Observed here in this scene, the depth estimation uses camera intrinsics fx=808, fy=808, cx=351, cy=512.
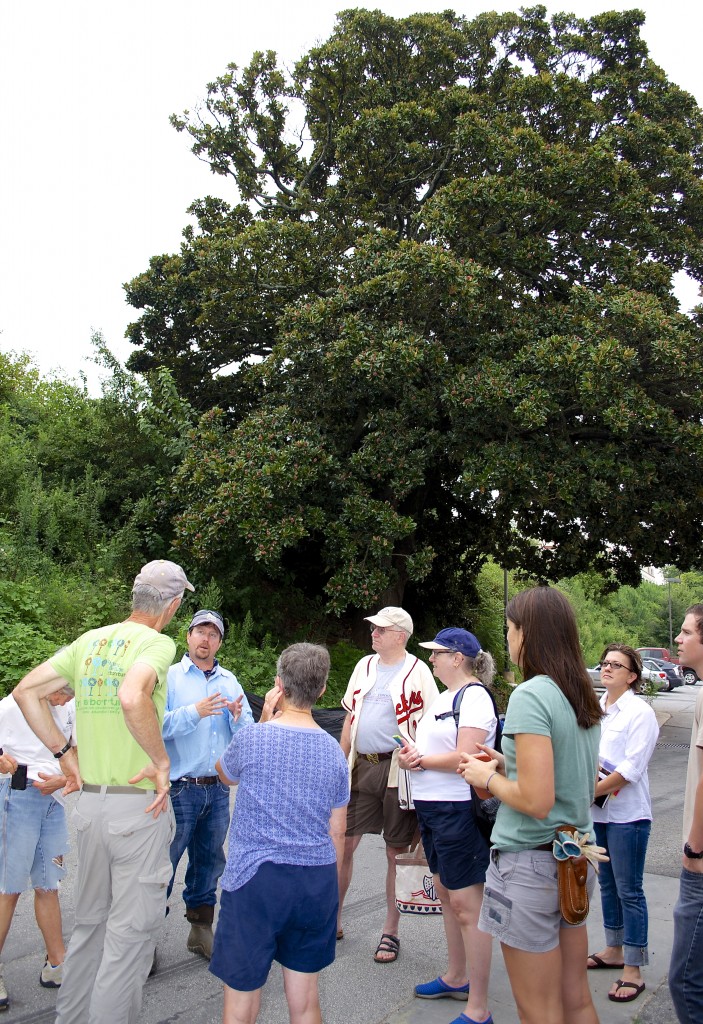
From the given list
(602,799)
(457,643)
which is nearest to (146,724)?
(457,643)

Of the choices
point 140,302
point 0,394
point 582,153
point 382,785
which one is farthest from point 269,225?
point 382,785

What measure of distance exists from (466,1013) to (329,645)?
12.4 meters

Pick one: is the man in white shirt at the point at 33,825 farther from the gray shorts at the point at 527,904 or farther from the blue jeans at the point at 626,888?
the blue jeans at the point at 626,888

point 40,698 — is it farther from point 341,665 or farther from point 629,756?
point 341,665

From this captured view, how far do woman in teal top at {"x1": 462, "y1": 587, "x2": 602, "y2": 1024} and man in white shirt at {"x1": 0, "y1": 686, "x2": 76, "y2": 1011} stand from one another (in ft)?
7.51

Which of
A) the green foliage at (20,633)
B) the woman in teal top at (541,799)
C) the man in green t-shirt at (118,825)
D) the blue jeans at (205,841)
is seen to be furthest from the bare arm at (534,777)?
the green foliage at (20,633)

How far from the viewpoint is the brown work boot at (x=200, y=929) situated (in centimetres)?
457

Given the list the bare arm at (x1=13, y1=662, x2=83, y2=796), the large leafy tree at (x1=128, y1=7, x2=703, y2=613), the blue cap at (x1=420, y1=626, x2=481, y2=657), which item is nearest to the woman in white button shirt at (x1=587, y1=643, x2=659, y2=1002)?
the blue cap at (x1=420, y1=626, x2=481, y2=657)

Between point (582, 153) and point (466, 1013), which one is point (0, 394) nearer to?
point (582, 153)

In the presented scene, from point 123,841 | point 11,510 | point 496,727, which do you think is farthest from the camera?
point 11,510

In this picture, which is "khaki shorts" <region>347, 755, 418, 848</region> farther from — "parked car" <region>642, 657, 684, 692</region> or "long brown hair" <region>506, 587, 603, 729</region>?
"parked car" <region>642, 657, 684, 692</region>

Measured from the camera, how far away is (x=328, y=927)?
297cm

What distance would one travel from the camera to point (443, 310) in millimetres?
13727

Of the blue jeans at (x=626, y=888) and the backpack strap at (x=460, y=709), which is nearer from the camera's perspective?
the backpack strap at (x=460, y=709)
